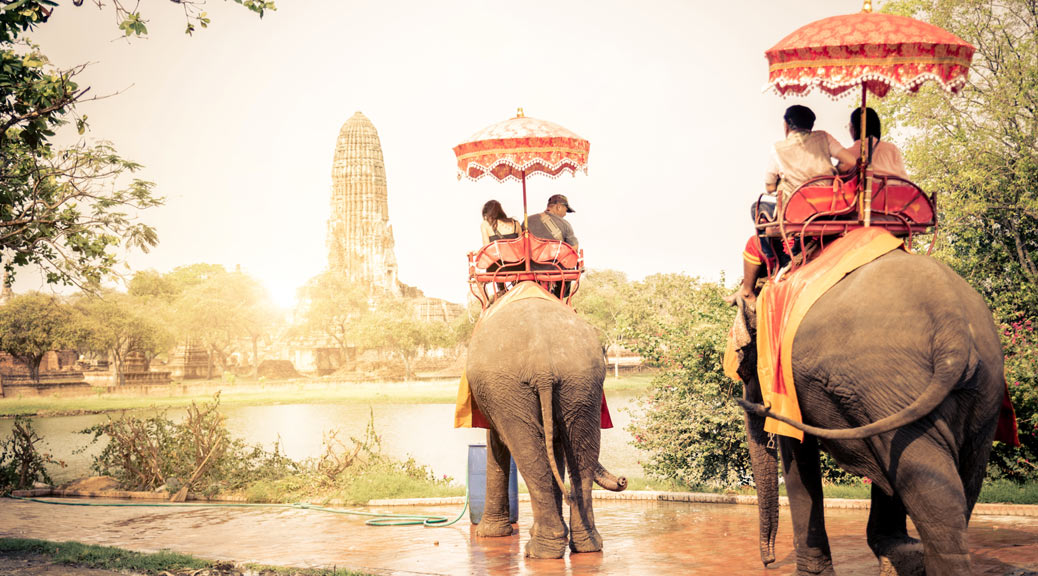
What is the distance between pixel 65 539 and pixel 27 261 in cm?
353

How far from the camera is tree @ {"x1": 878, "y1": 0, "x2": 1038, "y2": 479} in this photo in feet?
53.7

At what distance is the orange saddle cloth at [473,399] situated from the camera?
319 inches

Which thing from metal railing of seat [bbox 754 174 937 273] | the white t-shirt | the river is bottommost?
the river

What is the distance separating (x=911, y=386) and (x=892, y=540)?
157 cm

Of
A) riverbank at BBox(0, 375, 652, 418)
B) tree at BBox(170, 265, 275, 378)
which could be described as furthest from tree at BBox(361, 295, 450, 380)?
tree at BBox(170, 265, 275, 378)

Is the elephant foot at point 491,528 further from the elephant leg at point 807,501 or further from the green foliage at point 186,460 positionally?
the green foliage at point 186,460

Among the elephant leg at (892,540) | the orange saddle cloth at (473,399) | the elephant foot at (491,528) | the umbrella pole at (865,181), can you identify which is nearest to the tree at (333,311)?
the elephant foot at (491,528)

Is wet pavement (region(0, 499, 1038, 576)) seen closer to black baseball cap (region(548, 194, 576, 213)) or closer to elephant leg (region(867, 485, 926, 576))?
elephant leg (region(867, 485, 926, 576))

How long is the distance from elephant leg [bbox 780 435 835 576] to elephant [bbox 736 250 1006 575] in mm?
737

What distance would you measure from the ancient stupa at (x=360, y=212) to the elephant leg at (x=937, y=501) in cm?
9068

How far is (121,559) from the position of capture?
789 cm

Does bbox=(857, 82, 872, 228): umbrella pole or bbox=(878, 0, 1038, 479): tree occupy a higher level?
bbox=(878, 0, 1038, 479): tree

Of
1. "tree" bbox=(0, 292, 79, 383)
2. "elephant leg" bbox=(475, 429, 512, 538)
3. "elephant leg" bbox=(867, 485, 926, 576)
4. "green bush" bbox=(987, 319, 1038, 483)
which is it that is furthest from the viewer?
"tree" bbox=(0, 292, 79, 383)

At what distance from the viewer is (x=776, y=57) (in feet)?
18.2
